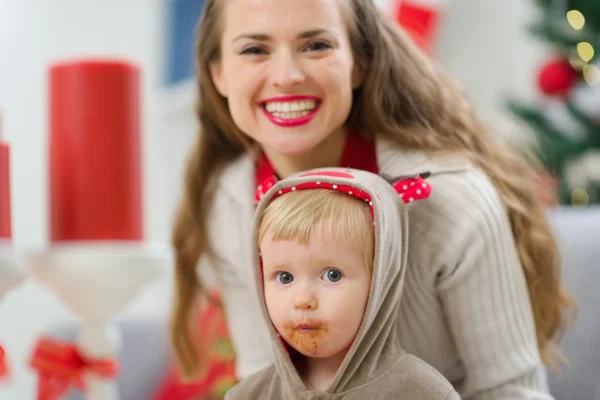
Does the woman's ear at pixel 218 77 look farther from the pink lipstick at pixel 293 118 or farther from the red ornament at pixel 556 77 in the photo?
the red ornament at pixel 556 77

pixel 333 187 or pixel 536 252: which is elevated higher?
pixel 333 187

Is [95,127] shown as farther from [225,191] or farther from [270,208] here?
[270,208]

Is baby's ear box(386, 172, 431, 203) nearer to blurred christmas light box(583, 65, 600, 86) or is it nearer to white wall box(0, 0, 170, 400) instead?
white wall box(0, 0, 170, 400)

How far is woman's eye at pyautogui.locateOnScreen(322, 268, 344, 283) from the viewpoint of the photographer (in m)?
0.96

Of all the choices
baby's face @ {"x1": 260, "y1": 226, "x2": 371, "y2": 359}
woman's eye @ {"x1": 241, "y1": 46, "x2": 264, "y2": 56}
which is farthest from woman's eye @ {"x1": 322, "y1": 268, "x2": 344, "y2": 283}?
woman's eye @ {"x1": 241, "y1": 46, "x2": 264, "y2": 56}

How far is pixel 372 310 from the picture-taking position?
0.95 meters

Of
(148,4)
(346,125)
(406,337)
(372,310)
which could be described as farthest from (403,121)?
(148,4)

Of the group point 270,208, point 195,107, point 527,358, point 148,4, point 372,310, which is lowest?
point 527,358

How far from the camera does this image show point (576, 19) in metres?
2.27

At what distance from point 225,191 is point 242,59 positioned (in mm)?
326

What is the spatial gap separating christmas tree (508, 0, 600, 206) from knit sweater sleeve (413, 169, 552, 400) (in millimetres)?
Answer: 1062

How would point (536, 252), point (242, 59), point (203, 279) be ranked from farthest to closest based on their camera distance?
point (203, 279), point (536, 252), point (242, 59)

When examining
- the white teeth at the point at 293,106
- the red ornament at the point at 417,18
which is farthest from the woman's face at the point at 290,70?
the red ornament at the point at 417,18

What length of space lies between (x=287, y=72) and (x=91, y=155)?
354mm
